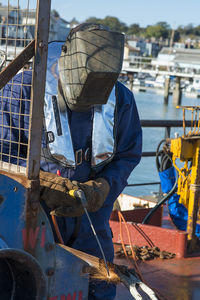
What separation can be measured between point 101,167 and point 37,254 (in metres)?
0.83

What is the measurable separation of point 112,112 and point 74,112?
Result: 0.22m

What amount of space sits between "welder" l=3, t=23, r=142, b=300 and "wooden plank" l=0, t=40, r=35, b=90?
1.10 feet

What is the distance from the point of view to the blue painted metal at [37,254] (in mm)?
1794

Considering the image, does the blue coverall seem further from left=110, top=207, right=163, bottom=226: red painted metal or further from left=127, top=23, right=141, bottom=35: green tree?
left=127, top=23, right=141, bottom=35: green tree

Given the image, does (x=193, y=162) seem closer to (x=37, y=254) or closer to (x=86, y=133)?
(x=86, y=133)

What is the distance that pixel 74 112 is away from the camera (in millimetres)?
2486

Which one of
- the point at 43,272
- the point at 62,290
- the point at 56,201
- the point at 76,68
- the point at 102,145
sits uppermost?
the point at 76,68

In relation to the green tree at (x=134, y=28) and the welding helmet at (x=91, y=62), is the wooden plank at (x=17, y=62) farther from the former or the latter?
the green tree at (x=134, y=28)

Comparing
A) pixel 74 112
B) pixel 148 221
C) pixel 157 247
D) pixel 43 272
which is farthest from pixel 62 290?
pixel 148 221

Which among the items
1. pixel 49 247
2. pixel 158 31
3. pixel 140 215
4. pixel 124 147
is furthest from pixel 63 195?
pixel 158 31

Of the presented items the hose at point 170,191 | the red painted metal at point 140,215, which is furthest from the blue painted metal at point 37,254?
the red painted metal at point 140,215

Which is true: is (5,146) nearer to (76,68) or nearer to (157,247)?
(76,68)

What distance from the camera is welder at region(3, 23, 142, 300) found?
2156 millimetres

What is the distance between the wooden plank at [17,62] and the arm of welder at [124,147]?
906mm
